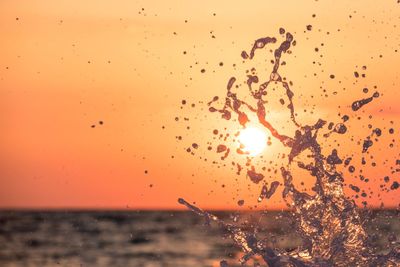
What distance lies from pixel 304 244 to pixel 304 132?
1598 millimetres

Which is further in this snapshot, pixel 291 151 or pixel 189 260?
pixel 189 260

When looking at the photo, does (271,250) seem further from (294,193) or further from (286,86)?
(286,86)

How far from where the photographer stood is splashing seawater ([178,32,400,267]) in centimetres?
1812

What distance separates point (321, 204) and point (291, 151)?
0.87 meters

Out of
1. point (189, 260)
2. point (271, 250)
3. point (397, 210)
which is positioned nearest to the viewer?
point (271, 250)

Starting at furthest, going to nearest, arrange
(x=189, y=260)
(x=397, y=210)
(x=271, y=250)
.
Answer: (x=189, y=260), (x=397, y=210), (x=271, y=250)

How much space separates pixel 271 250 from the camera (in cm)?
1778

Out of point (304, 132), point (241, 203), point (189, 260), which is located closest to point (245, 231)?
point (241, 203)

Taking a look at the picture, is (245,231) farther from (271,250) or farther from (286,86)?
(286,86)

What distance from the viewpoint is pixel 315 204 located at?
1853cm

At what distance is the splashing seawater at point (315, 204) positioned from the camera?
59.5 feet

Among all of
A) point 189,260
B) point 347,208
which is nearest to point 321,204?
point 347,208

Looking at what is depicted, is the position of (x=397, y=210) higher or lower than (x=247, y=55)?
lower

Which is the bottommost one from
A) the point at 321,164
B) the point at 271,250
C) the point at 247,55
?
the point at 271,250
